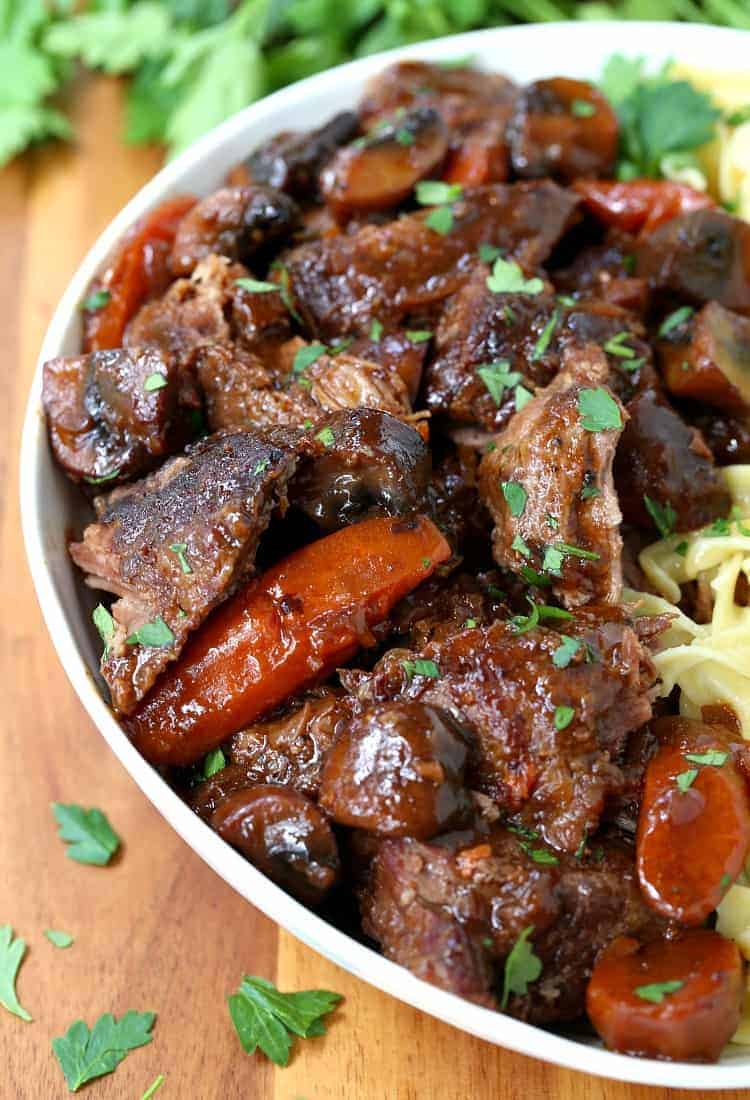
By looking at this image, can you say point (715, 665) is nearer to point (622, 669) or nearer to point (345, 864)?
point (622, 669)

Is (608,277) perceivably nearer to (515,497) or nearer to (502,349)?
(502,349)

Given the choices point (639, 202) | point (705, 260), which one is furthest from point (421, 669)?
point (639, 202)

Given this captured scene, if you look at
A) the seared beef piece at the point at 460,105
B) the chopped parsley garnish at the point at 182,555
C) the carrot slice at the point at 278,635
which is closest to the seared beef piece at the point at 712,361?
the seared beef piece at the point at 460,105

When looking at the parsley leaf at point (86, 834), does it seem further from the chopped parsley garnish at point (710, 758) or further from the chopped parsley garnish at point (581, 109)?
the chopped parsley garnish at point (581, 109)

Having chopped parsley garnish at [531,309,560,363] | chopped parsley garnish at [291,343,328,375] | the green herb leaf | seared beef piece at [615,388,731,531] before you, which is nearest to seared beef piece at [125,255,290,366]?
chopped parsley garnish at [291,343,328,375]

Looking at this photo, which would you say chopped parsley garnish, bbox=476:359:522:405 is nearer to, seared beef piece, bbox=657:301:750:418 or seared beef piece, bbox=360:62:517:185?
seared beef piece, bbox=657:301:750:418

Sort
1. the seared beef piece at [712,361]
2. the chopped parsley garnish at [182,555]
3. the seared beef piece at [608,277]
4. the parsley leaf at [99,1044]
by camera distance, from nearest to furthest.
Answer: the chopped parsley garnish at [182,555] < the parsley leaf at [99,1044] < the seared beef piece at [712,361] < the seared beef piece at [608,277]
